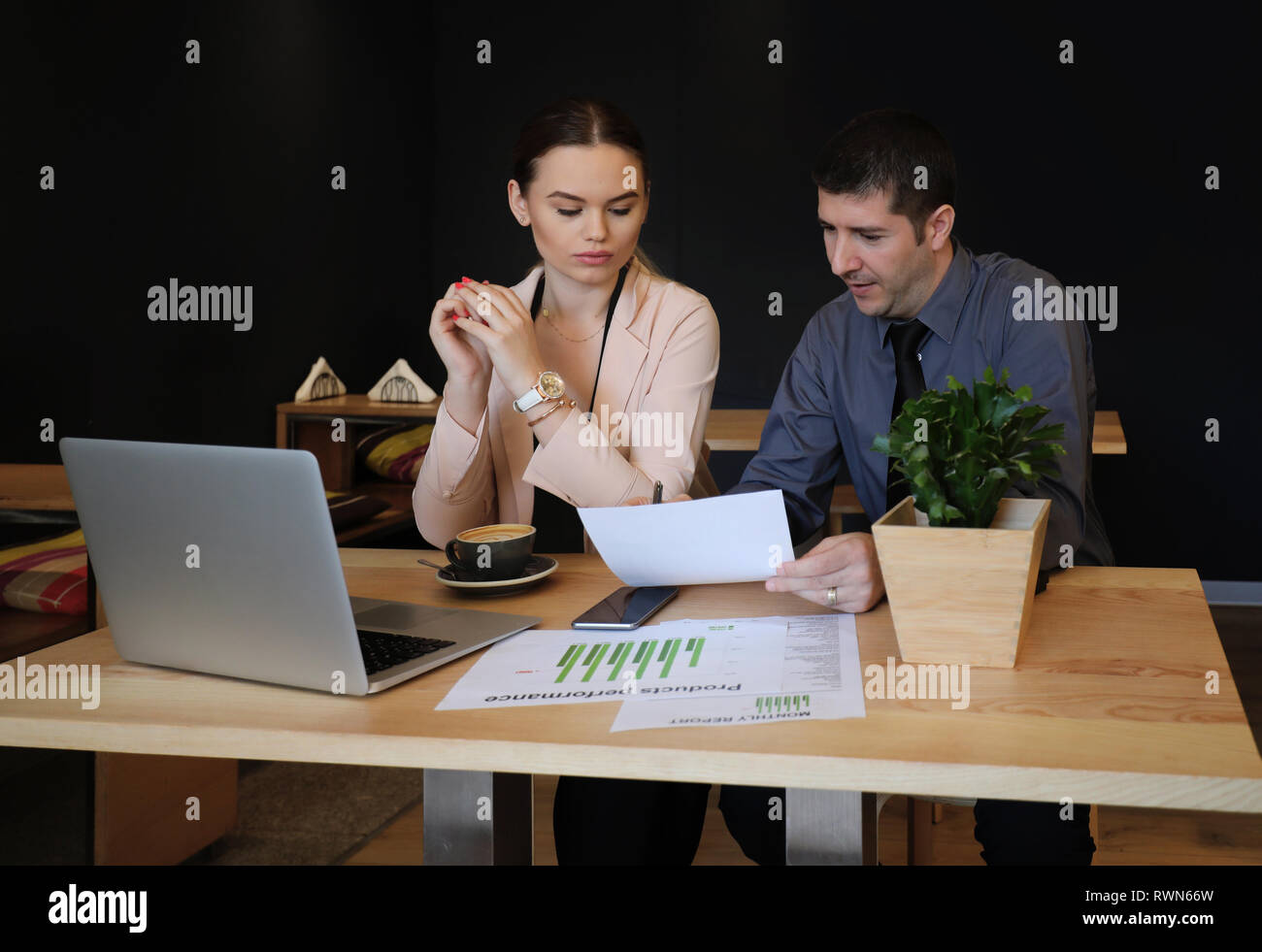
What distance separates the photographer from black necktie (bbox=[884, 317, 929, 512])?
179cm

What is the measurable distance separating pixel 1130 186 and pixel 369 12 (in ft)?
10.6

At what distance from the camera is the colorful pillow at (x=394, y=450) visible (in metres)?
3.78

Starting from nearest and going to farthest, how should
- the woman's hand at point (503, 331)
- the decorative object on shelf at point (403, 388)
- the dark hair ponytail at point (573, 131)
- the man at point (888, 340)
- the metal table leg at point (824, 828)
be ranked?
the metal table leg at point (824, 828) < the man at point (888, 340) < the woman's hand at point (503, 331) < the dark hair ponytail at point (573, 131) < the decorative object on shelf at point (403, 388)

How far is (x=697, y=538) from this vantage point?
1249 millimetres

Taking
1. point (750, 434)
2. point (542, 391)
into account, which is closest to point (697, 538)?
point (542, 391)

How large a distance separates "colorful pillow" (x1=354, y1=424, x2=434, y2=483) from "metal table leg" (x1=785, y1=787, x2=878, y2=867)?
281 cm

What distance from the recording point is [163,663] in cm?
109

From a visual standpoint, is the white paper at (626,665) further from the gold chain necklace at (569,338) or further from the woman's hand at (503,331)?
the gold chain necklace at (569,338)

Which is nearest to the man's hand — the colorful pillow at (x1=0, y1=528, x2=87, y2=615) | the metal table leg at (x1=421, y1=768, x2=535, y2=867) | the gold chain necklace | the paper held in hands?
the paper held in hands

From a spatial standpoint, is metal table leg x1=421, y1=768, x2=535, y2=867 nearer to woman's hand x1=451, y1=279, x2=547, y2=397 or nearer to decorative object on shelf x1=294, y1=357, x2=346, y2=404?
woman's hand x1=451, y1=279, x2=547, y2=397

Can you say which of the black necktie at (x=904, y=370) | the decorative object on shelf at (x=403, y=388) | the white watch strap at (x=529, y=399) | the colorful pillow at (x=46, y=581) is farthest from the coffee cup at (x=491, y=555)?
the decorative object on shelf at (x=403, y=388)

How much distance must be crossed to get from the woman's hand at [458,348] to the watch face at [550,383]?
4.4 inches
